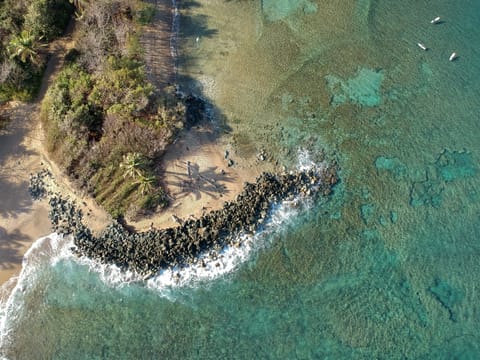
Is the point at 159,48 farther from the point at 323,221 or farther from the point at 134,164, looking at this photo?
the point at 323,221

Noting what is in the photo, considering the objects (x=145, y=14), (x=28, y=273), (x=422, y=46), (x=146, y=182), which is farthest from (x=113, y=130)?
(x=422, y=46)

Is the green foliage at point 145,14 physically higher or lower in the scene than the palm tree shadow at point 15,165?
higher

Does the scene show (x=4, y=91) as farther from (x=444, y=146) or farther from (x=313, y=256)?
(x=444, y=146)

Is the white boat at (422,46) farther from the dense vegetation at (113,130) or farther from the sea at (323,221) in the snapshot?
the dense vegetation at (113,130)

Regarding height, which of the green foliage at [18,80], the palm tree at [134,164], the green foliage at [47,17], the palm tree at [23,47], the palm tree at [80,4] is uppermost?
the palm tree at [80,4]

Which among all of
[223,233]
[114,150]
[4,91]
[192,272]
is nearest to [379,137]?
[223,233]

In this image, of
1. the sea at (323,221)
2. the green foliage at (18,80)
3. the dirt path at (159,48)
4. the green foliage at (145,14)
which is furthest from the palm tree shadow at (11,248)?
the green foliage at (145,14)
